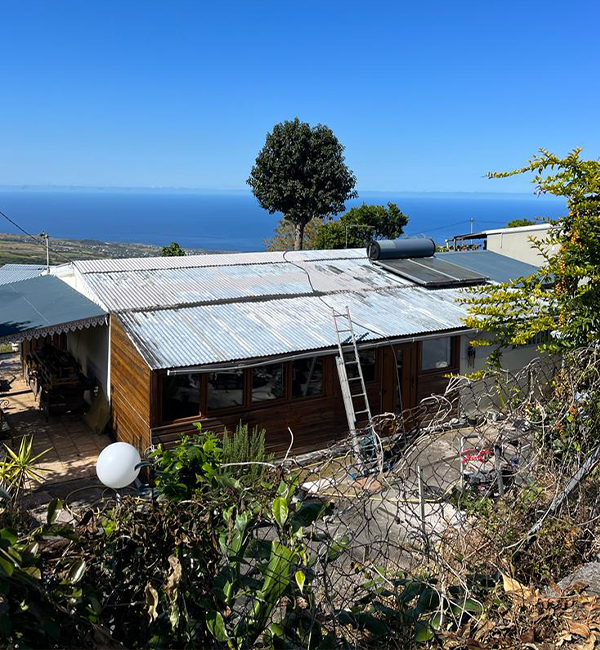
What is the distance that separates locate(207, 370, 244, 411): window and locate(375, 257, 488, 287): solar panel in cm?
622

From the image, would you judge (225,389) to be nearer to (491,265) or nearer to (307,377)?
(307,377)

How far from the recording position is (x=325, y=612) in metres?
3.92

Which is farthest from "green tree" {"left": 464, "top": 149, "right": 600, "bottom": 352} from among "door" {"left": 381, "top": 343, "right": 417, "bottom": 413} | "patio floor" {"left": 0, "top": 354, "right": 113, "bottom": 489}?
"patio floor" {"left": 0, "top": 354, "right": 113, "bottom": 489}

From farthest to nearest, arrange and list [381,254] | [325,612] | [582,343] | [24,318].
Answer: [381,254] < [24,318] < [582,343] < [325,612]

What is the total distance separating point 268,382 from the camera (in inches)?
458

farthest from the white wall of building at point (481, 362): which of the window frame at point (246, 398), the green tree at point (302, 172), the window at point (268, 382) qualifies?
the green tree at point (302, 172)

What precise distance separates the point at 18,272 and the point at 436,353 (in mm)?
12174

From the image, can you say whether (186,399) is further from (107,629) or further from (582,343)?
(107,629)

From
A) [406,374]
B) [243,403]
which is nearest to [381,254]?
[406,374]

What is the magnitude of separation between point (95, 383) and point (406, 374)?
682 cm

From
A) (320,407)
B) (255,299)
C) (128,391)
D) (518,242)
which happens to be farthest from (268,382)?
(518,242)

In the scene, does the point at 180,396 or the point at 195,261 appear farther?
the point at 195,261

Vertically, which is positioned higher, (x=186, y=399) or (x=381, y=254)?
(x=381, y=254)

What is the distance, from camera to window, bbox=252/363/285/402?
11477mm
